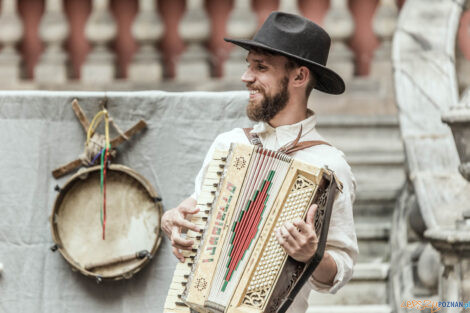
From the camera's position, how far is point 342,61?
734 cm

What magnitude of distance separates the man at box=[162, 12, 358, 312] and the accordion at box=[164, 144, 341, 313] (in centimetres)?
8

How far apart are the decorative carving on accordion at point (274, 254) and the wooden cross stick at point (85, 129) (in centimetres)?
125

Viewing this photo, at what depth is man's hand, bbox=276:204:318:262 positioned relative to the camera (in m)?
3.55

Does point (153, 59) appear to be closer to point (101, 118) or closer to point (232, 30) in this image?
point (232, 30)

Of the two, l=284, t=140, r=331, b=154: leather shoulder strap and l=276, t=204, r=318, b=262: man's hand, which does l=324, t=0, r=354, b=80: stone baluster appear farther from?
l=276, t=204, r=318, b=262: man's hand

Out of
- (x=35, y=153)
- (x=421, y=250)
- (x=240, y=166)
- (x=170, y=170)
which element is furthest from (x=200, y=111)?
(x=421, y=250)

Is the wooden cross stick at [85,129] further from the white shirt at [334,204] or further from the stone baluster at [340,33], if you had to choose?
the stone baluster at [340,33]

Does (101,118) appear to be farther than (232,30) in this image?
No

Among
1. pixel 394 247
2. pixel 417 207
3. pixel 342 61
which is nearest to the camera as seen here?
pixel 417 207

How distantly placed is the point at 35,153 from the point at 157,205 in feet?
1.86

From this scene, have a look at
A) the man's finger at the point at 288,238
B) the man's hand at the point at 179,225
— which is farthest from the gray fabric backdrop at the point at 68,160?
the man's finger at the point at 288,238

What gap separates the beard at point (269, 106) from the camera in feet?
12.8

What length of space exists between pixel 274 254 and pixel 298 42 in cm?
74

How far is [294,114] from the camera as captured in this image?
3947 mm
